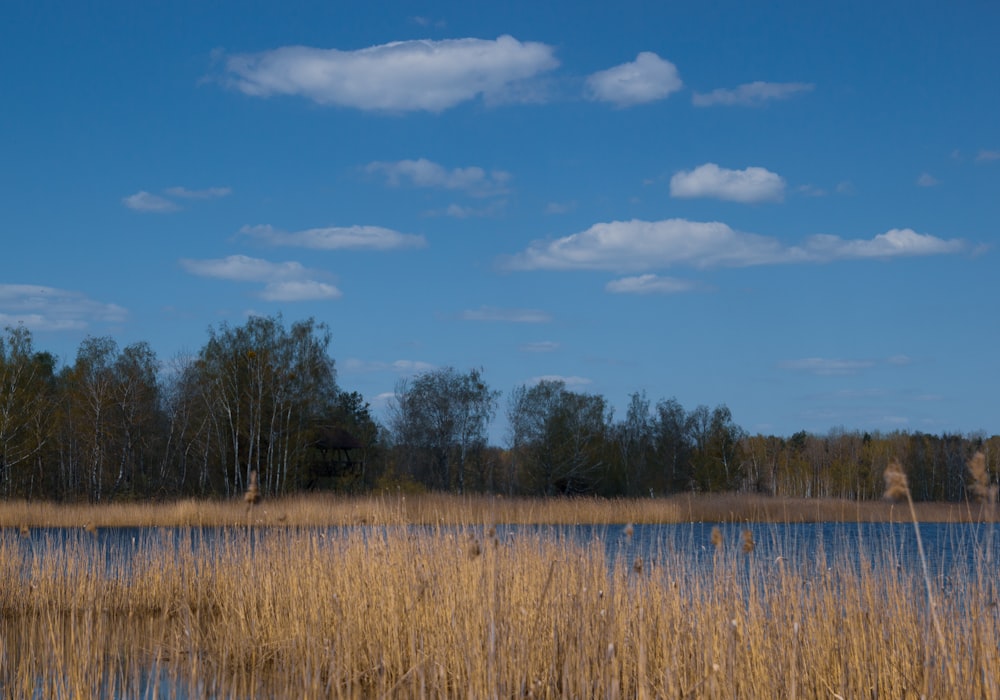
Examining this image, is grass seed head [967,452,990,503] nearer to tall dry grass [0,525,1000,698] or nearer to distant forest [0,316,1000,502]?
tall dry grass [0,525,1000,698]

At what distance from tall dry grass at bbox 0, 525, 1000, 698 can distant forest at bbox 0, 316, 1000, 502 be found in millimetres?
22205

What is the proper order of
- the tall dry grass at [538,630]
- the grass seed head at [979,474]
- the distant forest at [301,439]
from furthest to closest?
the distant forest at [301,439] < the tall dry grass at [538,630] < the grass seed head at [979,474]

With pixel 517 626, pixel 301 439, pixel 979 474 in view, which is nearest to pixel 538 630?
pixel 517 626

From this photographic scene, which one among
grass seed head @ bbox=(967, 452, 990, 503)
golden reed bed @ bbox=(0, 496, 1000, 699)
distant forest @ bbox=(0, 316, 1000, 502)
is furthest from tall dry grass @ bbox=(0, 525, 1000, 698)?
distant forest @ bbox=(0, 316, 1000, 502)

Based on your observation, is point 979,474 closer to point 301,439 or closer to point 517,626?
point 517,626

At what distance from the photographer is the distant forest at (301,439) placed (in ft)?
107

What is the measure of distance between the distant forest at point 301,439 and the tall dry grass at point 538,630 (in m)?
22.2

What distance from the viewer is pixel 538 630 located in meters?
5.09

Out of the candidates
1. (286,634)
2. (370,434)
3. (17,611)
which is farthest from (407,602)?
(370,434)

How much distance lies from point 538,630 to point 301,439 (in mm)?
29552

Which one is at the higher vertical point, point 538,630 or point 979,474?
point 979,474

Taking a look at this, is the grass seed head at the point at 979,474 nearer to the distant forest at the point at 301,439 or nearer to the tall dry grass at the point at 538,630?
the tall dry grass at the point at 538,630

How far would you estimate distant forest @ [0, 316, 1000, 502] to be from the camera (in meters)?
32.6

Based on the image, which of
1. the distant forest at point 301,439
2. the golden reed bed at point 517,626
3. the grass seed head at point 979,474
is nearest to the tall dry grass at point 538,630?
the golden reed bed at point 517,626
